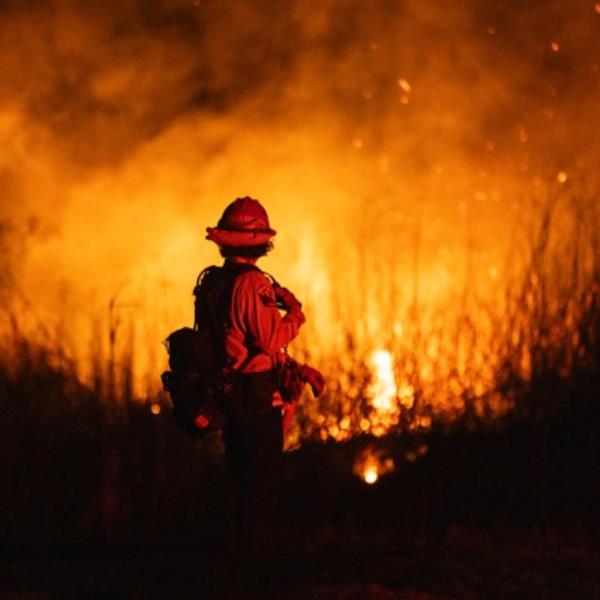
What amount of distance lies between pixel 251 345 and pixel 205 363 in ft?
0.67

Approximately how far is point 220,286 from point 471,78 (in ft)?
16.5

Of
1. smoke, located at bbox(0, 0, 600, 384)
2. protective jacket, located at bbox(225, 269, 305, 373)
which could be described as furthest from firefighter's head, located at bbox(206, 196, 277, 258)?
smoke, located at bbox(0, 0, 600, 384)

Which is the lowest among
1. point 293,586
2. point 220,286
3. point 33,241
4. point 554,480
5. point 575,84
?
point 293,586

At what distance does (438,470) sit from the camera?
716cm

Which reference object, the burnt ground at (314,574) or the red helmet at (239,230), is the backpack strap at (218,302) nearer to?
the red helmet at (239,230)

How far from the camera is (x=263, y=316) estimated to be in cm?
538

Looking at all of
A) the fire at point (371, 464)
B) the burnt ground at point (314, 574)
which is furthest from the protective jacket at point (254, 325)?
the fire at point (371, 464)

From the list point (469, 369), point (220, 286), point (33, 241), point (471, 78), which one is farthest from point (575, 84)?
point (220, 286)

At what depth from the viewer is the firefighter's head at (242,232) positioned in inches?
217

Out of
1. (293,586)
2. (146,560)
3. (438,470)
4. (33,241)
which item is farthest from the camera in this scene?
(33,241)

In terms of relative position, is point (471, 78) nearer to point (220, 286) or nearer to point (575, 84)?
point (575, 84)

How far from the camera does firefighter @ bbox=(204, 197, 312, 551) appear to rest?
5.40m

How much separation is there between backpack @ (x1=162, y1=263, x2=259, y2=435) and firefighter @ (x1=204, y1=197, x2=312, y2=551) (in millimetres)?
14

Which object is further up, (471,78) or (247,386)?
(471,78)
